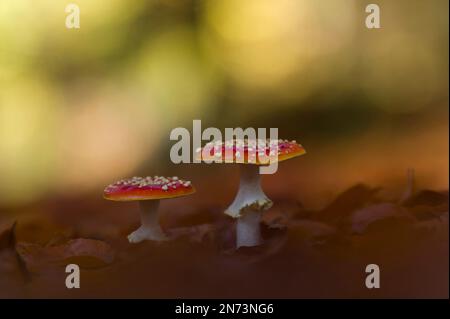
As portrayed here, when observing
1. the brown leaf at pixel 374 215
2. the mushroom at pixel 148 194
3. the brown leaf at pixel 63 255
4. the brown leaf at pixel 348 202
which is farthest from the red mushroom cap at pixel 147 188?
the brown leaf at pixel 374 215

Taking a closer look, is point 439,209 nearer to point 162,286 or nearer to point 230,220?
point 230,220

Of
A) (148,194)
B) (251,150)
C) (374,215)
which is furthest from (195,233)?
(374,215)

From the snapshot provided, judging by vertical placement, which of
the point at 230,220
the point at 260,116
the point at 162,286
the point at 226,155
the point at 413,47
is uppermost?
the point at 413,47

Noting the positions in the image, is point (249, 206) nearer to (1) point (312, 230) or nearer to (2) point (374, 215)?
(1) point (312, 230)

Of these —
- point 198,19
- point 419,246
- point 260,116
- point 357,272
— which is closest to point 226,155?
point 260,116

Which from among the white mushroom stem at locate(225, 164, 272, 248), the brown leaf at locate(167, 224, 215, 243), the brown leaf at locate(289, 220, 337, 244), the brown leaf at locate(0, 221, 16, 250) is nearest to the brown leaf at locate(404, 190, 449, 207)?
the brown leaf at locate(289, 220, 337, 244)

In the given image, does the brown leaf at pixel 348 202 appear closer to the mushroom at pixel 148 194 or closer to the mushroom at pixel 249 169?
the mushroom at pixel 249 169
